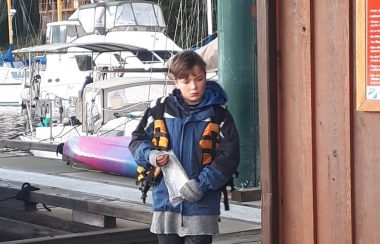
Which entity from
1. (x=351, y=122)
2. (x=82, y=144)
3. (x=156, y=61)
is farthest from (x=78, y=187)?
(x=156, y=61)

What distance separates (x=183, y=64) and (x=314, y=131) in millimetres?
787

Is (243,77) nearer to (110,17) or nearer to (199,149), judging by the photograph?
(199,149)

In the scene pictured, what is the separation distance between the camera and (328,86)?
4699 millimetres

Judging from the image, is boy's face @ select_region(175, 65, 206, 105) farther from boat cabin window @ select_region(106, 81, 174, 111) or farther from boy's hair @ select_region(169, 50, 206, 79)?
boat cabin window @ select_region(106, 81, 174, 111)

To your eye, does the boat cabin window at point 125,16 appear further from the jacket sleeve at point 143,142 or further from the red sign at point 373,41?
the red sign at point 373,41

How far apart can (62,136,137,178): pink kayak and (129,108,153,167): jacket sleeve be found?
21.9 ft

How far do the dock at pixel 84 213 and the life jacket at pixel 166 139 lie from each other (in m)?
1.94

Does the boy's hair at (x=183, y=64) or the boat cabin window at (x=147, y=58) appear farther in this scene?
the boat cabin window at (x=147, y=58)

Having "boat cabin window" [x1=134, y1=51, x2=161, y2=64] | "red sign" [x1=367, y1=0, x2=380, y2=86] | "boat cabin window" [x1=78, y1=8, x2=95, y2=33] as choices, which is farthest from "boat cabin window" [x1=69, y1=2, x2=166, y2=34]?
"red sign" [x1=367, y1=0, x2=380, y2=86]

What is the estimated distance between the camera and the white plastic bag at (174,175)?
501 cm

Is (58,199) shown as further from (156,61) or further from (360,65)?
(156,61)

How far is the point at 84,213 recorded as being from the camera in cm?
873

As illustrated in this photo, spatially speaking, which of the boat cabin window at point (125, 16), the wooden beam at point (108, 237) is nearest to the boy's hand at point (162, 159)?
the wooden beam at point (108, 237)

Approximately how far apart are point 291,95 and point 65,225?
470cm
